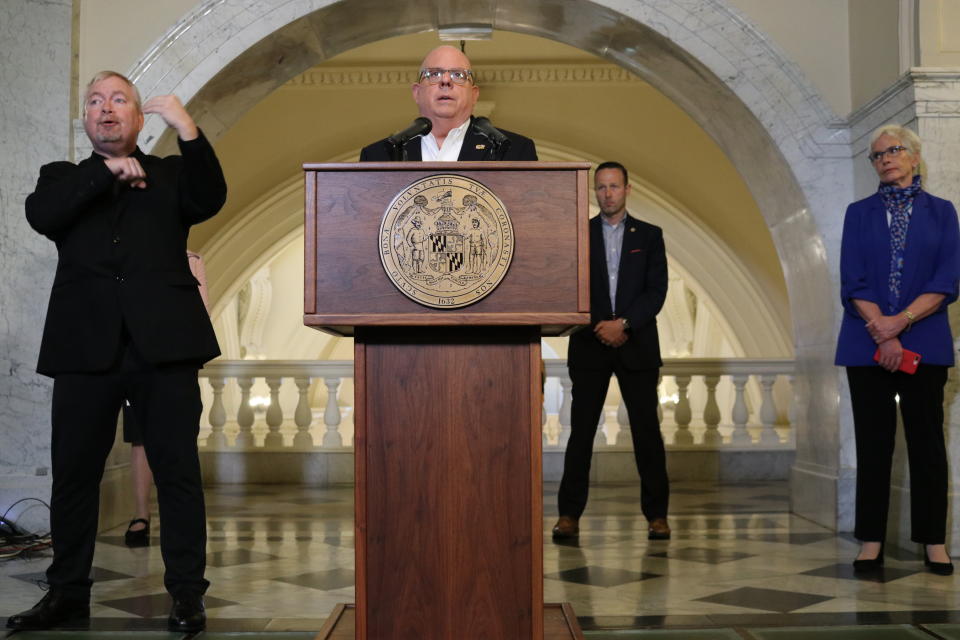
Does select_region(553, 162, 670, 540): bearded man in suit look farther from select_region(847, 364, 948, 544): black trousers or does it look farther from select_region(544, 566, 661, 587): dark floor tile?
select_region(847, 364, 948, 544): black trousers

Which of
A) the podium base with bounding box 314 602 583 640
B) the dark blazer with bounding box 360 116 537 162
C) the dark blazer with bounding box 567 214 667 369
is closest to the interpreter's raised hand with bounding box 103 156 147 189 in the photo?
the dark blazer with bounding box 360 116 537 162

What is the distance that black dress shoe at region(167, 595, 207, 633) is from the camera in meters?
2.92

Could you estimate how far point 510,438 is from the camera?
234 cm

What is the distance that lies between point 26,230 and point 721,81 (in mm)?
3191

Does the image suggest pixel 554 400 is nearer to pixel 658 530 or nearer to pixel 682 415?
pixel 682 415

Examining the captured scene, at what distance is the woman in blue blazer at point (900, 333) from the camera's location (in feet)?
12.4

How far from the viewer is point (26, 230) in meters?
4.77

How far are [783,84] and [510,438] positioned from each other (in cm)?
324

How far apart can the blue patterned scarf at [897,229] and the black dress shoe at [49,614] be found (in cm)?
285

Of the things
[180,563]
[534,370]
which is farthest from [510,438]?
[180,563]

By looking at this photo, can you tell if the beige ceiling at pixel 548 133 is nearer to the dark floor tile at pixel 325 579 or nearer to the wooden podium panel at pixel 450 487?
the dark floor tile at pixel 325 579

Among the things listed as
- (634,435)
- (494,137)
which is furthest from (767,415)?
(494,137)

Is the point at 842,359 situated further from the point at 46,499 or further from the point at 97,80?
the point at 46,499

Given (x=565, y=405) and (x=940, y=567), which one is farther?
(x=565, y=405)
